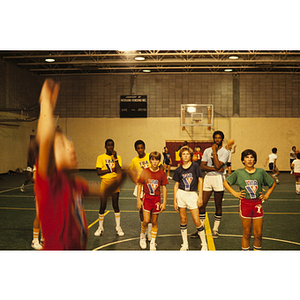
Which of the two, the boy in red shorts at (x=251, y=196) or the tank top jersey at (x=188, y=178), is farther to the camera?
the tank top jersey at (x=188, y=178)

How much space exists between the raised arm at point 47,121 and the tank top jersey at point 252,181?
2998mm

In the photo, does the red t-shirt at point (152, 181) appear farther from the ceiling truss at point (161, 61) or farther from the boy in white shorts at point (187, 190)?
the ceiling truss at point (161, 61)

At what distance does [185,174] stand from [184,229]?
0.95 m

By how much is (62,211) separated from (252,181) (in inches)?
116

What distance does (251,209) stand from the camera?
4.18 meters

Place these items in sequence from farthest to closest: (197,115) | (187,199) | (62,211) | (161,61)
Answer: (197,115), (161,61), (187,199), (62,211)

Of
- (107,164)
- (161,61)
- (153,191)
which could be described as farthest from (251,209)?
(161,61)

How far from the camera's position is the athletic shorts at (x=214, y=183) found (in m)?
5.92

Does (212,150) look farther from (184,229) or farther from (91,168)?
(91,168)

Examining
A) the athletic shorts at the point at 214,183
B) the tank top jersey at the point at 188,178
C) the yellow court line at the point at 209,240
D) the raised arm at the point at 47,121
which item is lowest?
the yellow court line at the point at 209,240

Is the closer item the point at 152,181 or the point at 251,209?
the point at 251,209

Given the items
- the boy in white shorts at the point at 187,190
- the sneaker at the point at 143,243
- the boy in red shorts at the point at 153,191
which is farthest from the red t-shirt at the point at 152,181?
the sneaker at the point at 143,243

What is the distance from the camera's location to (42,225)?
7.23ft

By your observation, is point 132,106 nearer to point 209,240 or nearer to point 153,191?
point 209,240
